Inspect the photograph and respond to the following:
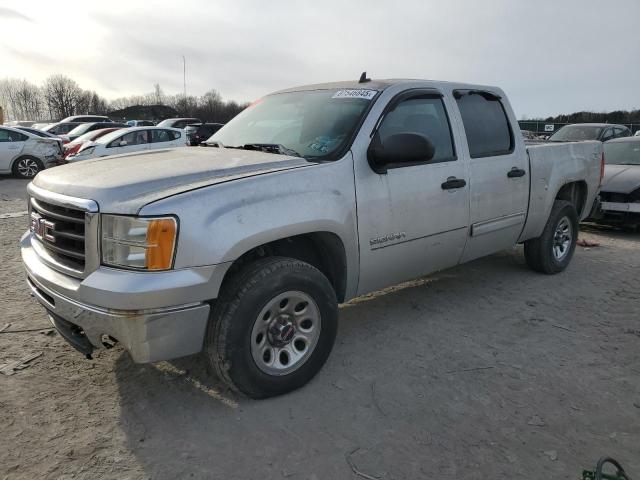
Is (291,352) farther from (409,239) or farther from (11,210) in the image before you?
(11,210)

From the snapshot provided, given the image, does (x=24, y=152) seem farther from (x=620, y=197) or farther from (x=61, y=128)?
(x=620, y=197)

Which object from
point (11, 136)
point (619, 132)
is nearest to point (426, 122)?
point (11, 136)

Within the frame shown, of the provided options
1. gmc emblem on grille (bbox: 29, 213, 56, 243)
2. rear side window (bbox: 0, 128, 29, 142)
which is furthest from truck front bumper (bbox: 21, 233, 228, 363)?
rear side window (bbox: 0, 128, 29, 142)

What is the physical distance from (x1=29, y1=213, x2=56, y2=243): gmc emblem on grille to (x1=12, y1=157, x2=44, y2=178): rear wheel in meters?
13.3

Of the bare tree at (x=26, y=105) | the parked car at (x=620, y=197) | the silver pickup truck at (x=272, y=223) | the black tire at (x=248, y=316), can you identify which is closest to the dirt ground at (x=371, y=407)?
the black tire at (x=248, y=316)

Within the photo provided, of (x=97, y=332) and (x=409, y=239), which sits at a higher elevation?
(x=409, y=239)

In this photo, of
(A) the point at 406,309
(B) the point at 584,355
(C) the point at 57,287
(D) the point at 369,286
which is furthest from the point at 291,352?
(B) the point at 584,355

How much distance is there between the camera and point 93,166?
334 cm

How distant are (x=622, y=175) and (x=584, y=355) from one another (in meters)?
Result: 5.54

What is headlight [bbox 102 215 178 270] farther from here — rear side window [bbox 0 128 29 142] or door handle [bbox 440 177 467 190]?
rear side window [bbox 0 128 29 142]

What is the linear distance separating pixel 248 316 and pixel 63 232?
113 centimetres

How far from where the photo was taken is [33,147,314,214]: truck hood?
105 inches

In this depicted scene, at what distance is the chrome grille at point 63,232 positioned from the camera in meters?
2.74

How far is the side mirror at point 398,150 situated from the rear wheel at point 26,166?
14.3 m
